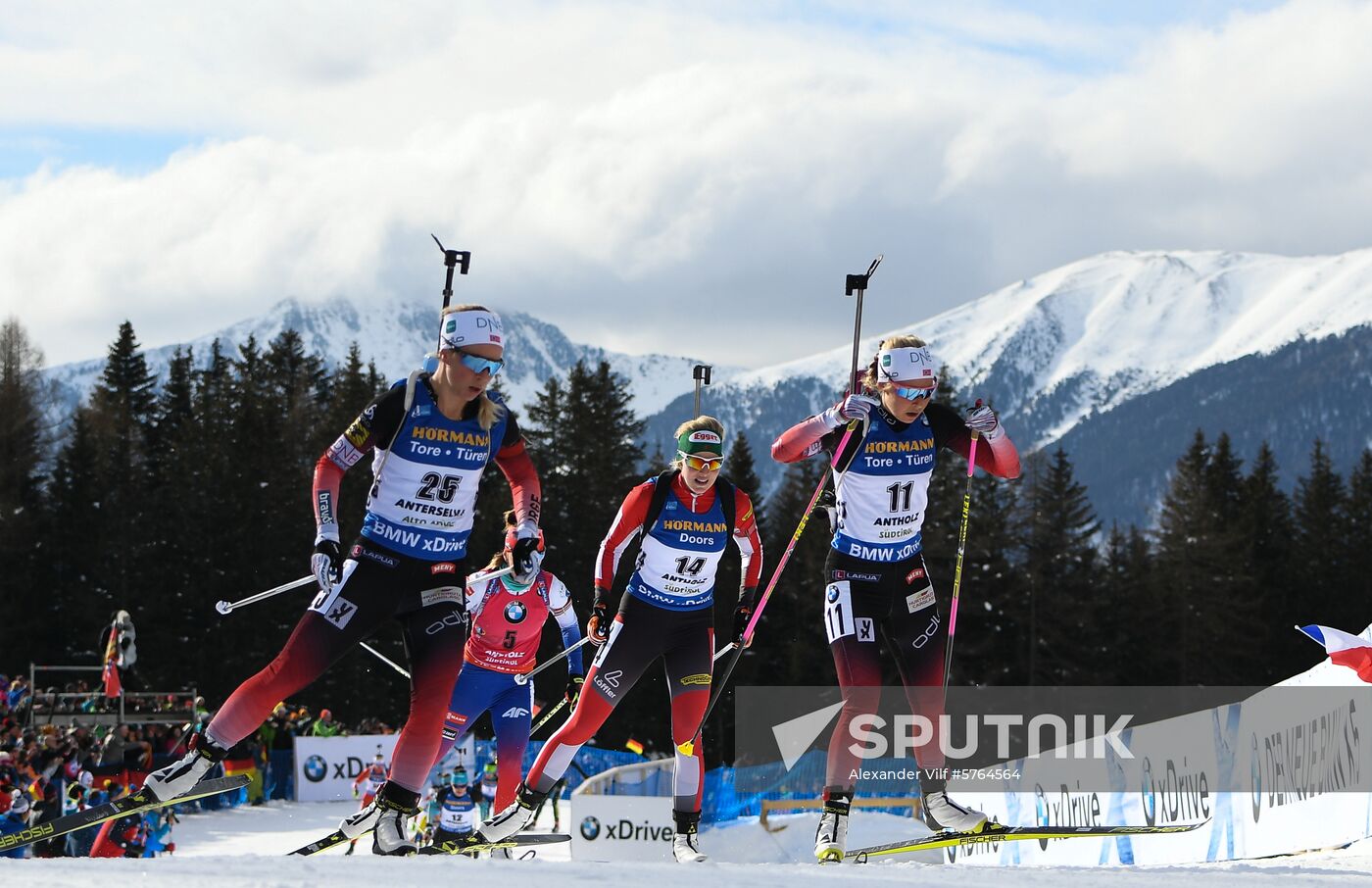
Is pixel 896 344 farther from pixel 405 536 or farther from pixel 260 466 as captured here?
pixel 260 466

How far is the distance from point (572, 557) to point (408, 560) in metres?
38.5

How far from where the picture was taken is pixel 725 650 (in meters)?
9.85

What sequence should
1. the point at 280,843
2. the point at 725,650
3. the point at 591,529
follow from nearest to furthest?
the point at 725,650
the point at 280,843
the point at 591,529

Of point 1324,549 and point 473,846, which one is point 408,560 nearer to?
point 473,846

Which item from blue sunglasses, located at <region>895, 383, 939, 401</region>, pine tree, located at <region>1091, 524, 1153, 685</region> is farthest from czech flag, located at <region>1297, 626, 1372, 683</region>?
pine tree, located at <region>1091, 524, 1153, 685</region>

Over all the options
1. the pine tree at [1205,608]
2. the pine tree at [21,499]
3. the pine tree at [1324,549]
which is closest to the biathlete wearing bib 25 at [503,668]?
the pine tree at [21,499]

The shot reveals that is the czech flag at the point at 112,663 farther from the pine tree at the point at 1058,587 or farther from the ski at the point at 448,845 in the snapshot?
the pine tree at the point at 1058,587

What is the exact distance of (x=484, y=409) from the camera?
7.23m

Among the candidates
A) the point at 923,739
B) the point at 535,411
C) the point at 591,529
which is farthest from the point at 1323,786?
the point at 535,411

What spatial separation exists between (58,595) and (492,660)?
4023cm

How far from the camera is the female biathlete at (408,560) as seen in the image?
7070 mm

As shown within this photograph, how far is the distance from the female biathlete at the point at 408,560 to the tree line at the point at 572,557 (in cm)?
3354

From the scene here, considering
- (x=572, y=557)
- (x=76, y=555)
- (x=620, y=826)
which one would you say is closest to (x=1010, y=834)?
(x=620, y=826)

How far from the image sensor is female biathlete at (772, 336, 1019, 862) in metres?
8.27
